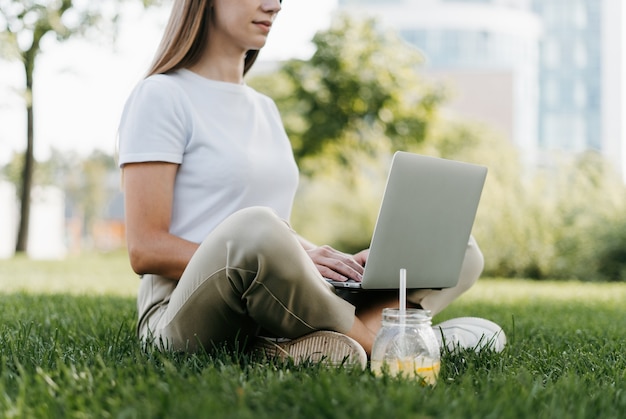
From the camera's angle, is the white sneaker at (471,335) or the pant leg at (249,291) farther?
the white sneaker at (471,335)

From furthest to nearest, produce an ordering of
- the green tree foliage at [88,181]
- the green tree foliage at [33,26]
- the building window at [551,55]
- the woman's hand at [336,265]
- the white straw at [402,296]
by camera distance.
→ the building window at [551,55], the green tree foliage at [88,181], the green tree foliage at [33,26], the woman's hand at [336,265], the white straw at [402,296]

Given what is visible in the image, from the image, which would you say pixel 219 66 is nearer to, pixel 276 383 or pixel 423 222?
pixel 423 222

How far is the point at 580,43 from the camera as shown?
56.2 metres

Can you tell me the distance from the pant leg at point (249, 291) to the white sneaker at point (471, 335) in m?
0.53

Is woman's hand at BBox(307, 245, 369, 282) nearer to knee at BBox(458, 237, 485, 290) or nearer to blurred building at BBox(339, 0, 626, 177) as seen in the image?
knee at BBox(458, 237, 485, 290)

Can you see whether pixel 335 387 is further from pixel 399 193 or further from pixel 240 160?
pixel 240 160

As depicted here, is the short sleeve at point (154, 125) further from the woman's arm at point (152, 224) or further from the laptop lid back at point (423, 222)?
the laptop lid back at point (423, 222)

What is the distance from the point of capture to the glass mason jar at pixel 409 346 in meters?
1.85

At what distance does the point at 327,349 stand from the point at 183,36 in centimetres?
117

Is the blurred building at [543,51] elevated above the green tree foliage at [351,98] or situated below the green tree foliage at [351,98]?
above

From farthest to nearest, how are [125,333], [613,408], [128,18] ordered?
[128,18] < [125,333] < [613,408]

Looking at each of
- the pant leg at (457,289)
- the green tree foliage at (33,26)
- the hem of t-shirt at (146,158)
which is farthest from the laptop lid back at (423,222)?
the green tree foliage at (33,26)

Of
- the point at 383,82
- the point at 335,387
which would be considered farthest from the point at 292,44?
the point at 335,387

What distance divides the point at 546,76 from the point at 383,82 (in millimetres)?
41335
